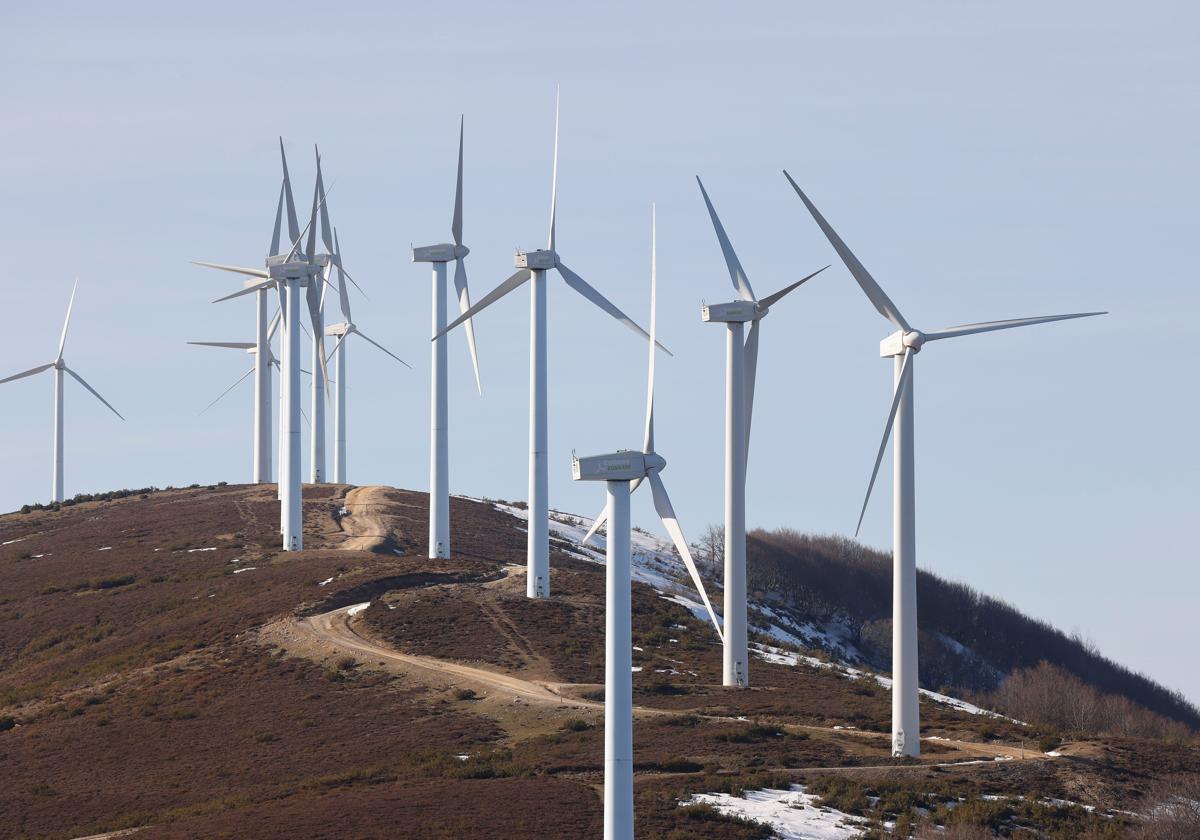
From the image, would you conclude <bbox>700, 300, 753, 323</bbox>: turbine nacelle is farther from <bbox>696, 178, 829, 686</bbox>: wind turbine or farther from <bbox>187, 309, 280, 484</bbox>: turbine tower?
<bbox>187, 309, 280, 484</bbox>: turbine tower

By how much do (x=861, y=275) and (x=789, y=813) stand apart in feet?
75.2

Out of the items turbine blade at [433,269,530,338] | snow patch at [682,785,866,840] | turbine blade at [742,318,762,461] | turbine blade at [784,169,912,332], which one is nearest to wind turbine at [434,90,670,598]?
turbine blade at [433,269,530,338]

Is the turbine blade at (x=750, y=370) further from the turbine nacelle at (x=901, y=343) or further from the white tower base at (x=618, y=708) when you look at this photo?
the white tower base at (x=618, y=708)

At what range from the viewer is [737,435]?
3095 inches

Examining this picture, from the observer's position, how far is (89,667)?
8769 cm

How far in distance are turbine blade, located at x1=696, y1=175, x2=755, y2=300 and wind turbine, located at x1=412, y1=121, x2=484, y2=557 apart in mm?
23644

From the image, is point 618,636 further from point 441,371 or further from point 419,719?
point 441,371

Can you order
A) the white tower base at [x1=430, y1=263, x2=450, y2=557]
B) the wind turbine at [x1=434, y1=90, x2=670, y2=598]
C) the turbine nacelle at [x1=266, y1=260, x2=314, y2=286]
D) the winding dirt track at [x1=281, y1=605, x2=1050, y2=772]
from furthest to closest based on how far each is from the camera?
the turbine nacelle at [x1=266, y1=260, x2=314, y2=286], the white tower base at [x1=430, y1=263, x2=450, y2=557], the wind turbine at [x1=434, y1=90, x2=670, y2=598], the winding dirt track at [x1=281, y1=605, x2=1050, y2=772]

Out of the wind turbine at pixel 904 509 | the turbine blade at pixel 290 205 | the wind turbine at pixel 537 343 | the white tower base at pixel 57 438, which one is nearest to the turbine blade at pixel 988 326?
the wind turbine at pixel 904 509

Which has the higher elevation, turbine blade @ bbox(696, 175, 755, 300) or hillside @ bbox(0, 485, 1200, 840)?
turbine blade @ bbox(696, 175, 755, 300)

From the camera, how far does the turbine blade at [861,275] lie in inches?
2527

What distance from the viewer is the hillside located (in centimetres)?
5453

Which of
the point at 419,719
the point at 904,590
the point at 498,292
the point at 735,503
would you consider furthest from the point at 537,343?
the point at 904,590

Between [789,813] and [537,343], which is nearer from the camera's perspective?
[789,813]
